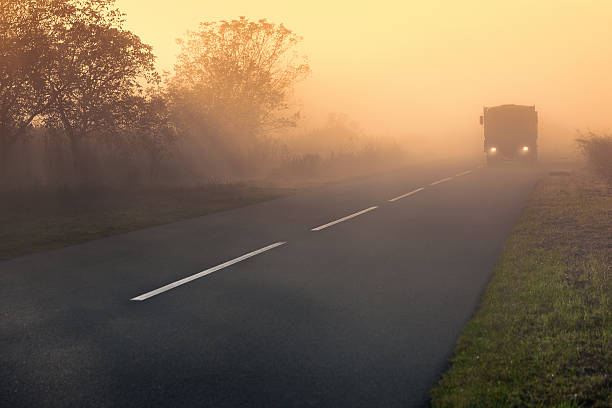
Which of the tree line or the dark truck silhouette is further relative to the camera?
the dark truck silhouette

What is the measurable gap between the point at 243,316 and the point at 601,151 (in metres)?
19.7

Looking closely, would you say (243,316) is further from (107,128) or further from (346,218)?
(107,128)

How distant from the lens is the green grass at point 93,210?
10984mm

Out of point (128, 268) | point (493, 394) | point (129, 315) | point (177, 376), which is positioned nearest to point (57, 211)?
point (128, 268)

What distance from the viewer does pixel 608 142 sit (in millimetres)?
20750

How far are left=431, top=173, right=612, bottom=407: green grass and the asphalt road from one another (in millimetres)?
247

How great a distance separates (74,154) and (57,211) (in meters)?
5.66

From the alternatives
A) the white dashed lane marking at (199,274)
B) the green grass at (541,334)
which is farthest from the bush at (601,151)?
the white dashed lane marking at (199,274)

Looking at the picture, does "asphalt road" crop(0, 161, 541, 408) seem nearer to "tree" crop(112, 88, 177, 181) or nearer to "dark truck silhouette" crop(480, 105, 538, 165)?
"tree" crop(112, 88, 177, 181)

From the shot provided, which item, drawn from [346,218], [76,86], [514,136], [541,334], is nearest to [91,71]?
[76,86]

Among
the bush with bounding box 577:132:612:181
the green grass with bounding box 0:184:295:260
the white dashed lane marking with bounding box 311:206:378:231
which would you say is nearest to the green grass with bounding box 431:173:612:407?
the white dashed lane marking with bounding box 311:206:378:231

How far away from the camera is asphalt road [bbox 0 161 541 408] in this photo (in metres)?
3.98

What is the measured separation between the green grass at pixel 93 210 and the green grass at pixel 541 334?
782cm

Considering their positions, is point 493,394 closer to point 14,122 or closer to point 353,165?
point 14,122
